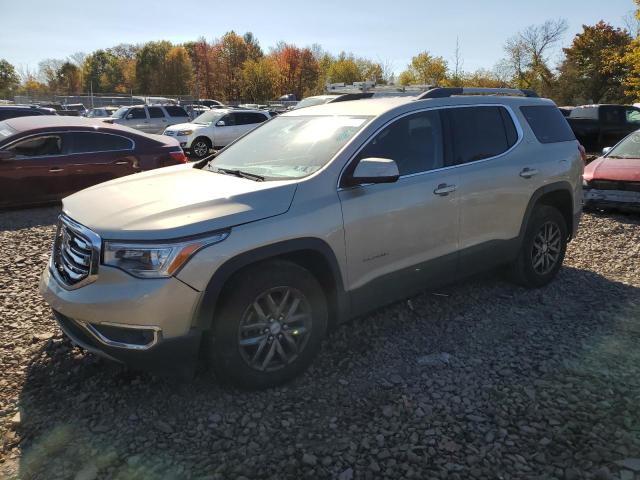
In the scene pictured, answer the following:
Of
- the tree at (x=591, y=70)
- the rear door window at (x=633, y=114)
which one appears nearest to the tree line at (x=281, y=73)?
the tree at (x=591, y=70)

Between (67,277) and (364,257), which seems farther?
(364,257)

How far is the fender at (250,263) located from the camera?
2.89 meters

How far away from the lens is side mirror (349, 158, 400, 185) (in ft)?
11.0

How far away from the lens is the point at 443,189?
395 cm

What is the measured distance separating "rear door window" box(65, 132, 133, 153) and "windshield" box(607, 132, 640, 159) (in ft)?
27.3

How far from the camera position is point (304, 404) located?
3174 mm

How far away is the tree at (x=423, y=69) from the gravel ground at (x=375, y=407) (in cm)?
5404

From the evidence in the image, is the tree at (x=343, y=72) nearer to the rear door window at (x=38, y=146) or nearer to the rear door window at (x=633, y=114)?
the rear door window at (x=633, y=114)

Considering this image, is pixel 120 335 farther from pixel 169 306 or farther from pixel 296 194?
pixel 296 194

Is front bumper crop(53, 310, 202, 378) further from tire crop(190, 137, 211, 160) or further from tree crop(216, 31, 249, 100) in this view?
tree crop(216, 31, 249, 100)

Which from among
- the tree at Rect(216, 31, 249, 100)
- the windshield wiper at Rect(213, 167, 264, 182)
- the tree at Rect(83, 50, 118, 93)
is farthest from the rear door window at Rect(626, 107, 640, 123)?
the tree at Rect(83, 50, 118, 93)

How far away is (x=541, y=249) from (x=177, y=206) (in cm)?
357

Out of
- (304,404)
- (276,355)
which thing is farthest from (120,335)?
(304,404)

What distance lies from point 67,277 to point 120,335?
586 millimetres
